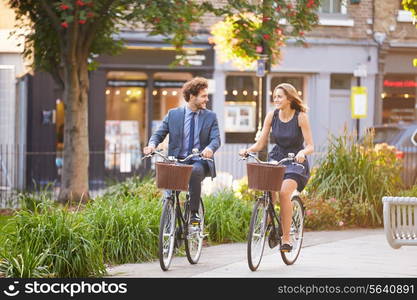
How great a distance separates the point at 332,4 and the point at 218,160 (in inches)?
237

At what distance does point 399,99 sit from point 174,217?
59.6 feet

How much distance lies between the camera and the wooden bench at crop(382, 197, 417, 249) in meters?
8.52

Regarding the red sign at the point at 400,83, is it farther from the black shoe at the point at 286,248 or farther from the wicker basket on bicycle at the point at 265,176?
the wicker basket on bicycle at the point at 265,176

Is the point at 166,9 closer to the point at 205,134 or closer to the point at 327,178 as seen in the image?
the point at 327,178

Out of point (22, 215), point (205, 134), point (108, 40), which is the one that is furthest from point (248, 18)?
point (22, 215)

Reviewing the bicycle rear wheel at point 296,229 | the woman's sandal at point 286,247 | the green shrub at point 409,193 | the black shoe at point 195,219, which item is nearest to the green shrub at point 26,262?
the black shoe at point 195,219

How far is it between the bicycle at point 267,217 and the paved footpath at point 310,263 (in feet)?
0.46

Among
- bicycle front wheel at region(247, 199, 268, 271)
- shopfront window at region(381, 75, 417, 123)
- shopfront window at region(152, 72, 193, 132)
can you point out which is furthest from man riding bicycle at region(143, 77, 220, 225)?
shopfront window at region(381, 75, 417, 123)

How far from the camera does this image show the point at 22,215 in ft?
31.0

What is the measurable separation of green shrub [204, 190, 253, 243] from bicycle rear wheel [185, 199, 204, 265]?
5.40 ft

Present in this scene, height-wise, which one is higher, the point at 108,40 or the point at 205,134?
Answer: the point at 108,40

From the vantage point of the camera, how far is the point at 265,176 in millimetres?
9375

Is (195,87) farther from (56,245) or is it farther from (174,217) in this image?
Answer: (56,245)

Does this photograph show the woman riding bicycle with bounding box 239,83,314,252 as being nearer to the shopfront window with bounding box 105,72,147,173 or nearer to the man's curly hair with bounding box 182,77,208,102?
the man's curly hair with bounding box 182,77,208,102
